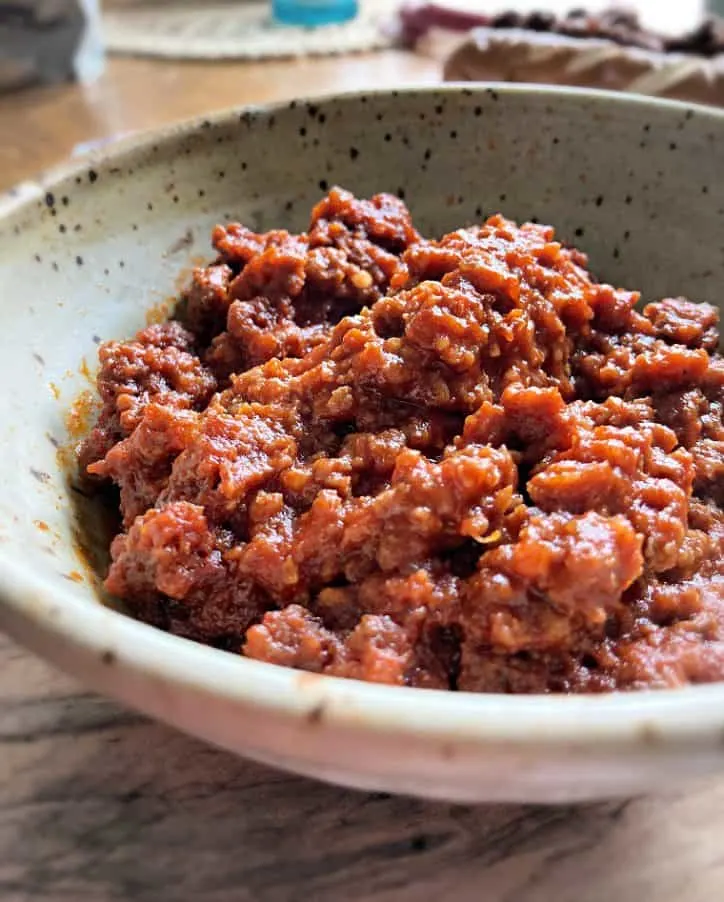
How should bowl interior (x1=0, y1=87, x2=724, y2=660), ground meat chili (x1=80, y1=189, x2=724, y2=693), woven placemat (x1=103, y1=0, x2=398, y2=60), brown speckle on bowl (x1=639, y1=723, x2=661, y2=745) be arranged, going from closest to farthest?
brown speckle on bowl (x1=639, y1=723, x2=661, y2=745), ground meat chili (x1=80, y1=189, x2=724, y2=693), bowl interior (x1=0, y1=87, x2=724, y2=660), woven placemat (x1=103, y1=0, x2=398, y2=60)

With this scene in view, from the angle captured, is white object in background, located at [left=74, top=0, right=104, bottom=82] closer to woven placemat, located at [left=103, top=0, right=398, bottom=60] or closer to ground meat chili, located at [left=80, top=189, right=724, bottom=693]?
woven placemat, located at [left=103, top=0, right=398, bottom=60]

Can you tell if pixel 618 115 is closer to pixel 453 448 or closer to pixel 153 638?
pixel 453 448

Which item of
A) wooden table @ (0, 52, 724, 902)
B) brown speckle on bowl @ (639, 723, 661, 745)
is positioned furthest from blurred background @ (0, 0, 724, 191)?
brown speckle on bowl @ (639, 723, 661, 745)

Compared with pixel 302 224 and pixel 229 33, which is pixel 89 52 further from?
pixel 302 224

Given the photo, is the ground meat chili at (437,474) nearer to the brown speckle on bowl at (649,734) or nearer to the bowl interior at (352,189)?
the bowl interior at (352,189)

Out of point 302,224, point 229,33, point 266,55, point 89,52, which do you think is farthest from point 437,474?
point 229,33

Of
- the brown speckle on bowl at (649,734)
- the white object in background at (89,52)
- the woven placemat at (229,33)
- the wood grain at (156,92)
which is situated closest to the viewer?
the brown speckle on bowl at (649,734)

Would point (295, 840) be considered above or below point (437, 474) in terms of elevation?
below

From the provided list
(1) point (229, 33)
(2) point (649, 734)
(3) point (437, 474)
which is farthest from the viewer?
(1) point (229, 33)

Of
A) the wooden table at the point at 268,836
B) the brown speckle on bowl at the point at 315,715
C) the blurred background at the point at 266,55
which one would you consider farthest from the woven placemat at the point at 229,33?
the brown speckle on bowl at the point at 315,715
